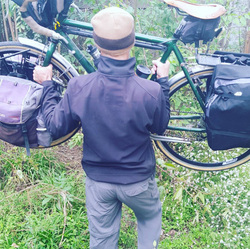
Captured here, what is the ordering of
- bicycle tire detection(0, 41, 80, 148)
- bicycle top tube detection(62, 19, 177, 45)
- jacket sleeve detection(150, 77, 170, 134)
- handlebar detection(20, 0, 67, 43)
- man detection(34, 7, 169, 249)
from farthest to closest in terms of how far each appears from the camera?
bicycle tire detection(0, 41, 80, 148) < bicycle top tube detection(62, 19, 177, 45) < handlebar detection(20, 0, 67, 43) < jacket sleeve detection(150, 77, 170, 134) < man detection(34, 7, 169, 249)

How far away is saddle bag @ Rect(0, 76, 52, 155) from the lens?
211cm

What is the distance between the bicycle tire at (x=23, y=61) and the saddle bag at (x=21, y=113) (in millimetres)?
338

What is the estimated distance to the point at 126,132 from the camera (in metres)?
1.78

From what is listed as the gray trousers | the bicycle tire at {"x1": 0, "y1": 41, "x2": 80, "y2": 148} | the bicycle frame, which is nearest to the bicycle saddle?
the bicycle frame

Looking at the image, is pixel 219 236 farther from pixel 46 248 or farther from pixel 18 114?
pixel 18 114

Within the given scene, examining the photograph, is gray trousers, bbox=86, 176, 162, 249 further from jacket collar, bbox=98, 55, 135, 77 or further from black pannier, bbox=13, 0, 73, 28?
black pannier, bbox=13, 0, 73, 28

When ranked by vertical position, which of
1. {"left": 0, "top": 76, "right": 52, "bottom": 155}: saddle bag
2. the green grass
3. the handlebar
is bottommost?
the green grass

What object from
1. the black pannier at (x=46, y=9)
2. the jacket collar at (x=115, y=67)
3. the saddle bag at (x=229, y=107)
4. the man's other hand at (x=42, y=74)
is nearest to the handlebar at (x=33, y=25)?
the black pannier at (x=46, y=9)

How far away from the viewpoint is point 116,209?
220 cm

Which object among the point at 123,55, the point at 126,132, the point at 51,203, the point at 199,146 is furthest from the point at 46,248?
the point at 199,146

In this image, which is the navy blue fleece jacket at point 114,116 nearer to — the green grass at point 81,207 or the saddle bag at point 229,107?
the saddle bag at point 229,107

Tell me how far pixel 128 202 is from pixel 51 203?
41.1 inches

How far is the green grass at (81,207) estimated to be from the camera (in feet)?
8.22

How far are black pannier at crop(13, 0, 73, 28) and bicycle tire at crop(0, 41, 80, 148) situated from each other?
0.89ft
